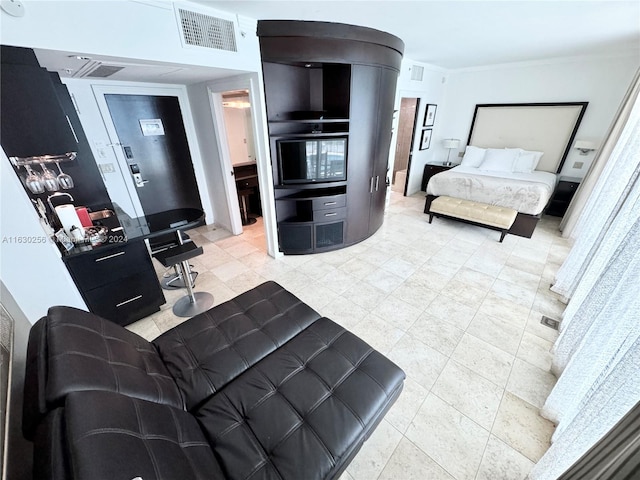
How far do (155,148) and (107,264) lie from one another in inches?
83.3

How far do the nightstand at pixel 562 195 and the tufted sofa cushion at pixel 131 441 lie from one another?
590cm

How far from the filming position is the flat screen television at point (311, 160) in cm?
289

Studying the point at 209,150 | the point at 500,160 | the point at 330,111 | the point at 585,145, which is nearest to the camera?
the point at 330,111

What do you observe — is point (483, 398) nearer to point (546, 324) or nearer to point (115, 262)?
point (546, 324)

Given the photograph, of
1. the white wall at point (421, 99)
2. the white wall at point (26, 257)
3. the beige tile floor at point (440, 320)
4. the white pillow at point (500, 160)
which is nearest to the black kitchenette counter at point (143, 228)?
the white wall at point (26, 257)

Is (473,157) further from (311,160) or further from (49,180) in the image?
(49,180)

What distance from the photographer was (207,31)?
202 centimetres

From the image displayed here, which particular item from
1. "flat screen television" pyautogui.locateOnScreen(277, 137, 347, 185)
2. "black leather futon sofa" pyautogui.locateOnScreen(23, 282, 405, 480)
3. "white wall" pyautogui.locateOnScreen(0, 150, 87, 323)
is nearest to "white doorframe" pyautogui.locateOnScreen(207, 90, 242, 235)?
"flat screen television" pyautogui.locateOnScreen(277, 137, 347, 185)

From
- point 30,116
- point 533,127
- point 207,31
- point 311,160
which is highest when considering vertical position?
point 207,31

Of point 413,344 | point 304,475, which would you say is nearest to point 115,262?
point 304,475

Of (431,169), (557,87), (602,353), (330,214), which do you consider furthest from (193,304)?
(557,87)

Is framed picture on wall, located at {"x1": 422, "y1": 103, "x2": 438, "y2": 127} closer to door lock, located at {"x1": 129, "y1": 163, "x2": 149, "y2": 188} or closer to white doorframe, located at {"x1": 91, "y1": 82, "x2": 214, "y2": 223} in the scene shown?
white doorframe, located at {"x1": 91, "y1": 82, "x2": 214, "y2": 223}

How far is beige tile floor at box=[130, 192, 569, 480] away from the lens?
1411mm

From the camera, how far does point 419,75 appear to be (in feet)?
14.4
